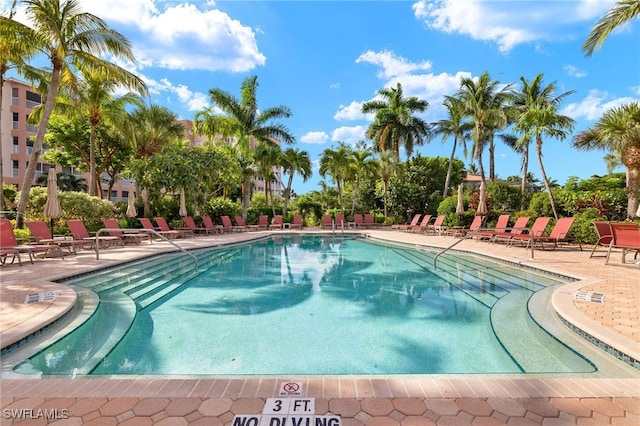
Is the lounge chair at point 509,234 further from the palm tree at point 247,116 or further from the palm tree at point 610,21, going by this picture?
the palm tree at point 247,116

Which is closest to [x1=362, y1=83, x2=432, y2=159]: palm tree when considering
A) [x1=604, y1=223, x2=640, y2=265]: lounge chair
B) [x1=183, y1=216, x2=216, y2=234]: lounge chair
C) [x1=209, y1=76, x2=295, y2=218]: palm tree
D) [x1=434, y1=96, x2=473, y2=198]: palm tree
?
[x1=434, y1=96, x2=473, y2=198]: palm tree

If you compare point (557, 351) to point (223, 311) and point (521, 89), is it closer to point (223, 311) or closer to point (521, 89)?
point (223, 311)

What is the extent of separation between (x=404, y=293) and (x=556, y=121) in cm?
1556

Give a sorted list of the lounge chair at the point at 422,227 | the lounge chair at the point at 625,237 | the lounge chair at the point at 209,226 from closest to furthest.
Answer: the lounge chair at the point at 625,237
the lounge chair at the point at 209,226
the lounge chair at the point at 422,227

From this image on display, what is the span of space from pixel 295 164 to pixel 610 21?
20.4m

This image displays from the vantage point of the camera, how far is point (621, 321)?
4020 mm

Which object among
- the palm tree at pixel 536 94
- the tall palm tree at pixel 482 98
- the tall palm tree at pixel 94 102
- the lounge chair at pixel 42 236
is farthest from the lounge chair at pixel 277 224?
the palm tree at pixel 536 94

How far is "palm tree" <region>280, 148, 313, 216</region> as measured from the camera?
85.7 ft

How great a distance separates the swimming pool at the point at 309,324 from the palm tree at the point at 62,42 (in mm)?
7203

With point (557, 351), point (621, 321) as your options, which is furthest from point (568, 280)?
point (557, 351)

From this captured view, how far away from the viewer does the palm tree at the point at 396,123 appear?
2734 cm

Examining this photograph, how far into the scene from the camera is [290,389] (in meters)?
2.67

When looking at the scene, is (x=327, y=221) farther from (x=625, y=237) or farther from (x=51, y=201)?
(x=625, y=237)

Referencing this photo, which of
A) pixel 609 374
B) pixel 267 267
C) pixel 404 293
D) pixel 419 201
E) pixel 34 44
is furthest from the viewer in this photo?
pixel 419 201
